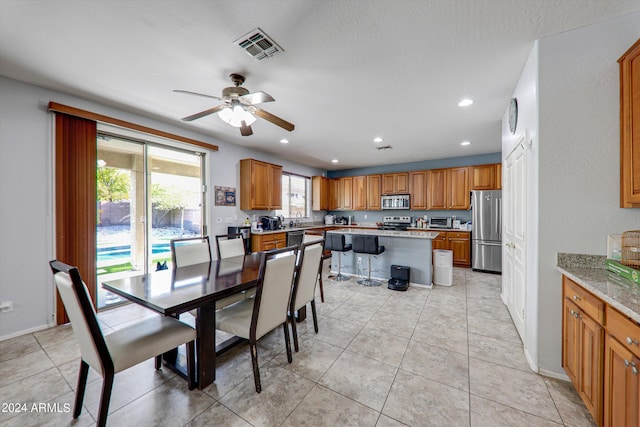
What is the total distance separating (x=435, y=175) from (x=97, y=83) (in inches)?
247

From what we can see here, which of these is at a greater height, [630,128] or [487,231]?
[630,128]

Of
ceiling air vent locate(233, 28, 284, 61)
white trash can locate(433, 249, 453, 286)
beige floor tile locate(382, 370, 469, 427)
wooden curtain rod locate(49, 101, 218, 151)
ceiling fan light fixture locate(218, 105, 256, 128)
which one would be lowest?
beige floor tile locate(382, 370, 469, 427)

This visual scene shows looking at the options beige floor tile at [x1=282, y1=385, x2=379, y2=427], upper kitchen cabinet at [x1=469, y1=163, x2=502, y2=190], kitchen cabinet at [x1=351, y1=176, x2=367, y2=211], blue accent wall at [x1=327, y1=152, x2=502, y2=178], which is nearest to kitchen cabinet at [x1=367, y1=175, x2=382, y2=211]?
kitchen cabinet at [x1=351, y1=176, x2=367, y2=211]

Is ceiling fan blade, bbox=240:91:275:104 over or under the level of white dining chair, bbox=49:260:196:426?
over

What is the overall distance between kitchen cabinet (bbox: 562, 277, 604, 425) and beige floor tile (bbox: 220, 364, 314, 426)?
1.66m

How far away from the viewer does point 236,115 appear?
7.90 ft

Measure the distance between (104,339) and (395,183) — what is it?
6.36 m

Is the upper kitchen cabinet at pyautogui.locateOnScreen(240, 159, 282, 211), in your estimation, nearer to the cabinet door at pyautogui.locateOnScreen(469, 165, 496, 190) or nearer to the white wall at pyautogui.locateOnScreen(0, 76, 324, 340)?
the white wall at pyautogui.locateOnScreen(0, 76, 324, 340)

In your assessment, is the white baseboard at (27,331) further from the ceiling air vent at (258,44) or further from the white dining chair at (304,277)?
the ceiling air vent at (258,44)

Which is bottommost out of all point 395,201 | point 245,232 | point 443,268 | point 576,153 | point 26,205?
point 443,268

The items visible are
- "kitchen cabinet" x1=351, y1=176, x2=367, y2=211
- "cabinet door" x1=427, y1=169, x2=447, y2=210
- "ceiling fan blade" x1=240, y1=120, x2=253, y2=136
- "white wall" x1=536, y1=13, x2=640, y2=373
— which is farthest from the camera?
"kitchen cabinet" x1=351, y1=176, x2=367, y2=211

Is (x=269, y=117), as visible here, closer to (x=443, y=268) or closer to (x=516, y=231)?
(x=516, y=231)

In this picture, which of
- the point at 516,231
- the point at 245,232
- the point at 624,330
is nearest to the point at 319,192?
the point at 245,232

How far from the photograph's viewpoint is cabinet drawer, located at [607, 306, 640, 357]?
3.35 ft
